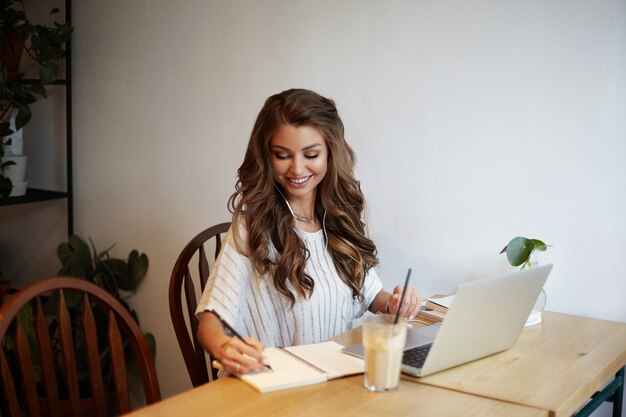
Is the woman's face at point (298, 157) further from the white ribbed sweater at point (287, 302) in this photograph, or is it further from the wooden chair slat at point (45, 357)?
the wooden chair slat at point (45, 357)

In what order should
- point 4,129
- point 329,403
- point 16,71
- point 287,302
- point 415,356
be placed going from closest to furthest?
point 329,403, point 415,356, point 287,302, point 4,129, point 16,71

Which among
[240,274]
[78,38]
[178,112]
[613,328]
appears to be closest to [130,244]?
[178,112]

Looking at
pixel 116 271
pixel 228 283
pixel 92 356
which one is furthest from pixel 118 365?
pixel 116 271

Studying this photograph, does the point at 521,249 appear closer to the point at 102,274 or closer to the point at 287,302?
the point at 287,302

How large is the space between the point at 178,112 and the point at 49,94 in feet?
2.28

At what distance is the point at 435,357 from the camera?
148 cm

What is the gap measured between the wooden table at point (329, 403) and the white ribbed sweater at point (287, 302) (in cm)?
44

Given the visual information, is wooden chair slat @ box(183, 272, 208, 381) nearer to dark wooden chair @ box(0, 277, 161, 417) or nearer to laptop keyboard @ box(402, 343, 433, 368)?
dark wooden chair @ box(0, 277, 161, 417)

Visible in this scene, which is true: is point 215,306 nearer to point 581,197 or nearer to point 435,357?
point 435,357

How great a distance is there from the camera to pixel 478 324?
59.9 inches

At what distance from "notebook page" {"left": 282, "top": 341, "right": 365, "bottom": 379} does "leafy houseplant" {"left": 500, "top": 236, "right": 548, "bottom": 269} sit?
59 cm

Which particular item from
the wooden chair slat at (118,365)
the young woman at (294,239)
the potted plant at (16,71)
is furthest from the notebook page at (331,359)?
the potted plant at (16,71)

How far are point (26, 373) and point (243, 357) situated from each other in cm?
42

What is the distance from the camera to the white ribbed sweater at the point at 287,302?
1.85 metres
